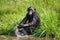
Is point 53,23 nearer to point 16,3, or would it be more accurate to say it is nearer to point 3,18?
point 3,18

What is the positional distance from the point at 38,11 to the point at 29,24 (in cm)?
177

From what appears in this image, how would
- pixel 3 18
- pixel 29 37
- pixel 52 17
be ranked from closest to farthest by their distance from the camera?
pixel 29 37 < pixel 52 17 < pixel 3 18

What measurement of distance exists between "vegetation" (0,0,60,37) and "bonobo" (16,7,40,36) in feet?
0.63

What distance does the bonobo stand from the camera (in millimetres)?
10594

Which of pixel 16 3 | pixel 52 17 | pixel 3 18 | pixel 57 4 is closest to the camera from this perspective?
pixel 52 17

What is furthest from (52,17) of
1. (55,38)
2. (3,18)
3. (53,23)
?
(3,18)

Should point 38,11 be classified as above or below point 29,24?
above

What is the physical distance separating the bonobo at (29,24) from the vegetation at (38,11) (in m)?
0.19

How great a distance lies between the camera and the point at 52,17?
1076cm

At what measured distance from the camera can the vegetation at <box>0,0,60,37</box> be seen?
10508 millimetres

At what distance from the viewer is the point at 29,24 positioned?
35.2 ft

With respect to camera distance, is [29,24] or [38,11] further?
[38,11]

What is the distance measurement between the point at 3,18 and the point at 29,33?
2.23 meters

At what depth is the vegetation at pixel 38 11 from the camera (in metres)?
10.5
